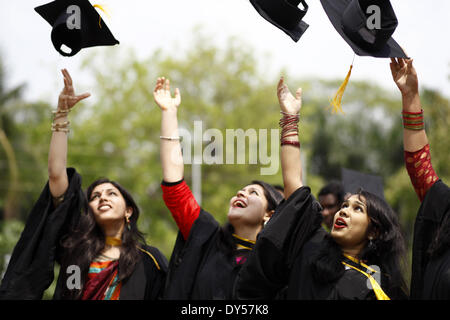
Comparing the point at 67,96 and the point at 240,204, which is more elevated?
the point at 67,96

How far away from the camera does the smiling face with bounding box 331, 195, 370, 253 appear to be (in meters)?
3.66

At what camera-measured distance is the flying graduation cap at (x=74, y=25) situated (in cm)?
407

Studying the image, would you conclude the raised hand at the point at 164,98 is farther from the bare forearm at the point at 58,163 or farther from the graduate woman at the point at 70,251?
the bare forearm at the point at 58,163

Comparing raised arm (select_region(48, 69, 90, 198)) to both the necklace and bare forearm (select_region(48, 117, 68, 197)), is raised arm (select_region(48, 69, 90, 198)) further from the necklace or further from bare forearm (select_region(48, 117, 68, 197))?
the necklace

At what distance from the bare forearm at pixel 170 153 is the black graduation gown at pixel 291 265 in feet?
2.40

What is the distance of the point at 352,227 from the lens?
3680 millimetres

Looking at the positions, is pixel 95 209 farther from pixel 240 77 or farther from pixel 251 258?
pixel 240 77

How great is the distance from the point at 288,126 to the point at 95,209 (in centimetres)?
153

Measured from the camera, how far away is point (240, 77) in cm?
2158

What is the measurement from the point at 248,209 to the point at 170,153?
0.68 meters

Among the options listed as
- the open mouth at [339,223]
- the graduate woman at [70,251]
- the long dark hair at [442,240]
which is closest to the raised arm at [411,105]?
the long dark hair at [442,240]

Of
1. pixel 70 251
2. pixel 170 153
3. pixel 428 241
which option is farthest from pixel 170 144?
pixel 428 241
